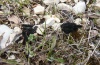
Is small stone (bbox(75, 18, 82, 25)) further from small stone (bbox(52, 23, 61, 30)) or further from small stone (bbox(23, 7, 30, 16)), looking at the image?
small stone (bbox(23, 7, 30, 16))

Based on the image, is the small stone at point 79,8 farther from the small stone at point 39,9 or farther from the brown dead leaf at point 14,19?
the brown dead leaf at point 14,19

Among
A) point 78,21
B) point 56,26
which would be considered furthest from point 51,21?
point 78,21

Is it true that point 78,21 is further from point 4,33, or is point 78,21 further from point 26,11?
point 4,33

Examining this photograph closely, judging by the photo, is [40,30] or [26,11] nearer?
[40,30]

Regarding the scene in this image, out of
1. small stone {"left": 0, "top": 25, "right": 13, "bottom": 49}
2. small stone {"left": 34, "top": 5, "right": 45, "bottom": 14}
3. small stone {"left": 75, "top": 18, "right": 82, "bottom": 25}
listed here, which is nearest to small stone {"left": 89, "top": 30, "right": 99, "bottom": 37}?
small stone {"left": 75, "top": 18, "right": 82, "bottom": 25}

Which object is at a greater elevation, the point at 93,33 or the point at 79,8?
the point at 79,8

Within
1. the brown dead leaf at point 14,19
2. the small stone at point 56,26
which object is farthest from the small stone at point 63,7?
the brown dead leaf at point 14,19

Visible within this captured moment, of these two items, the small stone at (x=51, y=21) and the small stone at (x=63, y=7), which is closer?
the small stone at (x=51, y=21)

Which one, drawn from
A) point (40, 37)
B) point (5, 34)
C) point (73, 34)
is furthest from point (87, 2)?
point (5, 34)

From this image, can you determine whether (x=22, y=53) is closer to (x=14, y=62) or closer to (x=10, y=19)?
(x=14, y=62)

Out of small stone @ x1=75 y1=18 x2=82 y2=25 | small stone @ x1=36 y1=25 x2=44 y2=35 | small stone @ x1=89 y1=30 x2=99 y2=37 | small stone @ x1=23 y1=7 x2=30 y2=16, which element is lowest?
small stone @ x1=89 y1=30 x2=99 y2=37

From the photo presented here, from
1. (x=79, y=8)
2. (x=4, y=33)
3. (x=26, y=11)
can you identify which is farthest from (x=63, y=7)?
(x=4, y=33)
